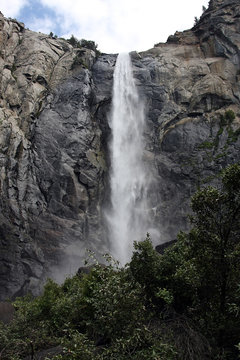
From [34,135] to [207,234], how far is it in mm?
33179

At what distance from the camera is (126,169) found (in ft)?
138

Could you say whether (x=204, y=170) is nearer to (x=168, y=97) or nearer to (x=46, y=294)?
(x=168, y=97)

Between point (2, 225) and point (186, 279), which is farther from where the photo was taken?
point (2, 225)

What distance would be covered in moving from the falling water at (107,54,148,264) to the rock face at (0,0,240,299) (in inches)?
48.0

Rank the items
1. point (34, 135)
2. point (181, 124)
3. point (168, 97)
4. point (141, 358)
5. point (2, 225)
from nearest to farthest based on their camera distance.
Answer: point (141, 358) < point (2, 225) < point (34, 135) < point (181, 124) < point (168, 97)

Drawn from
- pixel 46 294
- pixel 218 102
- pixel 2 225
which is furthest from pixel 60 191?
pixel 218 102

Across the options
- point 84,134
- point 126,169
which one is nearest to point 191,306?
point 126,169

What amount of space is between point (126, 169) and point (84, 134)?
6.92 m

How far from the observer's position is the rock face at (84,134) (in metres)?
32.6

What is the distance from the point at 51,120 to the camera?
4028 centimetres

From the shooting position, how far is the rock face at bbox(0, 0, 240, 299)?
32.6 meters

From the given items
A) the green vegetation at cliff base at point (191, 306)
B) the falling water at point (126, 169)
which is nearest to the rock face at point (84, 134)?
the falling water at point (126, 169)

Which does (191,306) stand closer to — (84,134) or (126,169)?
(126,169)

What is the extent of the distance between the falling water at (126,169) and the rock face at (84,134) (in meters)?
1.22
